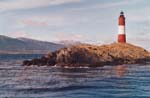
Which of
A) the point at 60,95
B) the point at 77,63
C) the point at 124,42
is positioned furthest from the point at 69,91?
the point at 124,42

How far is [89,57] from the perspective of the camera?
99125 millimetres

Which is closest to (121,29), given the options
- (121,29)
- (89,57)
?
(121,29)

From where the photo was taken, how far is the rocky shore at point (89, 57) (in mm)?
95562

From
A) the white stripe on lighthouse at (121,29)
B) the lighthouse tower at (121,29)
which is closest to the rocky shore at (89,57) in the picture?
the lighthouse tower at (121,29)

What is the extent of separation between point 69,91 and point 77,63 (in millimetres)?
50119

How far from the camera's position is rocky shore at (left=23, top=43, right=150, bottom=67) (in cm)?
9556

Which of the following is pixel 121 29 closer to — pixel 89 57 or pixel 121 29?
pixel 121 29

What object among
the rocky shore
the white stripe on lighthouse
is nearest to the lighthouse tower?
the white stripe on lighthouse

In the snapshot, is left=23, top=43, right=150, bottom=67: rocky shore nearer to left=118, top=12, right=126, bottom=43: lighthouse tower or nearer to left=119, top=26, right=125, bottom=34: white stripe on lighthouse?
left=118, top=12, right=126, bottom=43: lighthouse tower

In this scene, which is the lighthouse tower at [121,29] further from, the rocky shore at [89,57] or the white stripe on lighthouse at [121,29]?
the rocky shore at [89,57]

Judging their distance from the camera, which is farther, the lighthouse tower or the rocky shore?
the lighthouse tower

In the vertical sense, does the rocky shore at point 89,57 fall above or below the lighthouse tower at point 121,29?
below

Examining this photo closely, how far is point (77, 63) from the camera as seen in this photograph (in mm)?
94750

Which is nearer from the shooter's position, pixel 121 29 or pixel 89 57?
pixel 89 57
